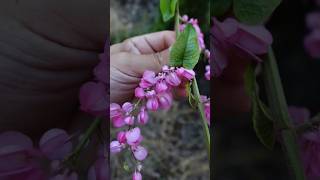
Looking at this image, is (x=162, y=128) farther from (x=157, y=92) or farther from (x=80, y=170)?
(x=80, y=170)

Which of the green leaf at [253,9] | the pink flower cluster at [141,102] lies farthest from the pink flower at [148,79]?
the green leaf at [253,9]

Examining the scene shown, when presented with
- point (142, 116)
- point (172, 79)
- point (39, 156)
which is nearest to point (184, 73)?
point (172, 79)

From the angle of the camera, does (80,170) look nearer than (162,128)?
Yes

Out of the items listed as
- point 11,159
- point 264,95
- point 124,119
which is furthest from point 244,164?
point 11,159

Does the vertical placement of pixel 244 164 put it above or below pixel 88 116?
below

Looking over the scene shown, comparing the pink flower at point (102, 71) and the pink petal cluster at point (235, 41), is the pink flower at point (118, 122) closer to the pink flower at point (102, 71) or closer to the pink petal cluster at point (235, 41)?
the pink flower at point (102, 71)

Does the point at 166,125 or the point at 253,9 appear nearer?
the point at 253,9

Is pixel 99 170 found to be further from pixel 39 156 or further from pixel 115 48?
pixel 115 48
